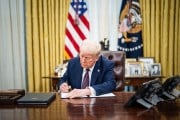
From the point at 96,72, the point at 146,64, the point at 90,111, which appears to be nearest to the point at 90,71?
the point at 96,72

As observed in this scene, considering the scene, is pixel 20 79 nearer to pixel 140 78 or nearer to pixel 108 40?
pixel 108 40

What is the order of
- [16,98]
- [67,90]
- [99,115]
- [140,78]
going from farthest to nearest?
1. [140,78]
2. [67,90]
3. [16,98]
4. [99,115]

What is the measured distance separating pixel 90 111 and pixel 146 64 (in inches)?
110

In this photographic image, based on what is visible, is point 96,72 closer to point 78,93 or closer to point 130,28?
point 78,93

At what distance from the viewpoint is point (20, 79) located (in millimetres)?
4758

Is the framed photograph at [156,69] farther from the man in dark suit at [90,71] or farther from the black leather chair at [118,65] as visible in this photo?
the man in dark suit at [90,71]

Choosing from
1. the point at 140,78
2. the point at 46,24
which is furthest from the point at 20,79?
the point at 140,78

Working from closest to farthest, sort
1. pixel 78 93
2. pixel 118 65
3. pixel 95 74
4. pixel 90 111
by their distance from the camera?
1. pixel 90 111
2. pixel 78 93
3. pixel 95 74
4. pixel 118 65

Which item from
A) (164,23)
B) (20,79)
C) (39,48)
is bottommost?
(20,79)

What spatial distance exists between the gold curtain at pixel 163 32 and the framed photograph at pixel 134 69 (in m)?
0.40

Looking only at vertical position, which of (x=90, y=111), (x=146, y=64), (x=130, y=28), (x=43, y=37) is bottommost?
(x=90, y=111)

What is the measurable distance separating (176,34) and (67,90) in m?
2.77

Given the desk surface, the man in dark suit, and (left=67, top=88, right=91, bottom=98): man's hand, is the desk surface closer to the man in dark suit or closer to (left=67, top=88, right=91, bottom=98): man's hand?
(left=67, top=88, right=91, bottom=98): man's hand

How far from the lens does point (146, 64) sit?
14.5 feet
